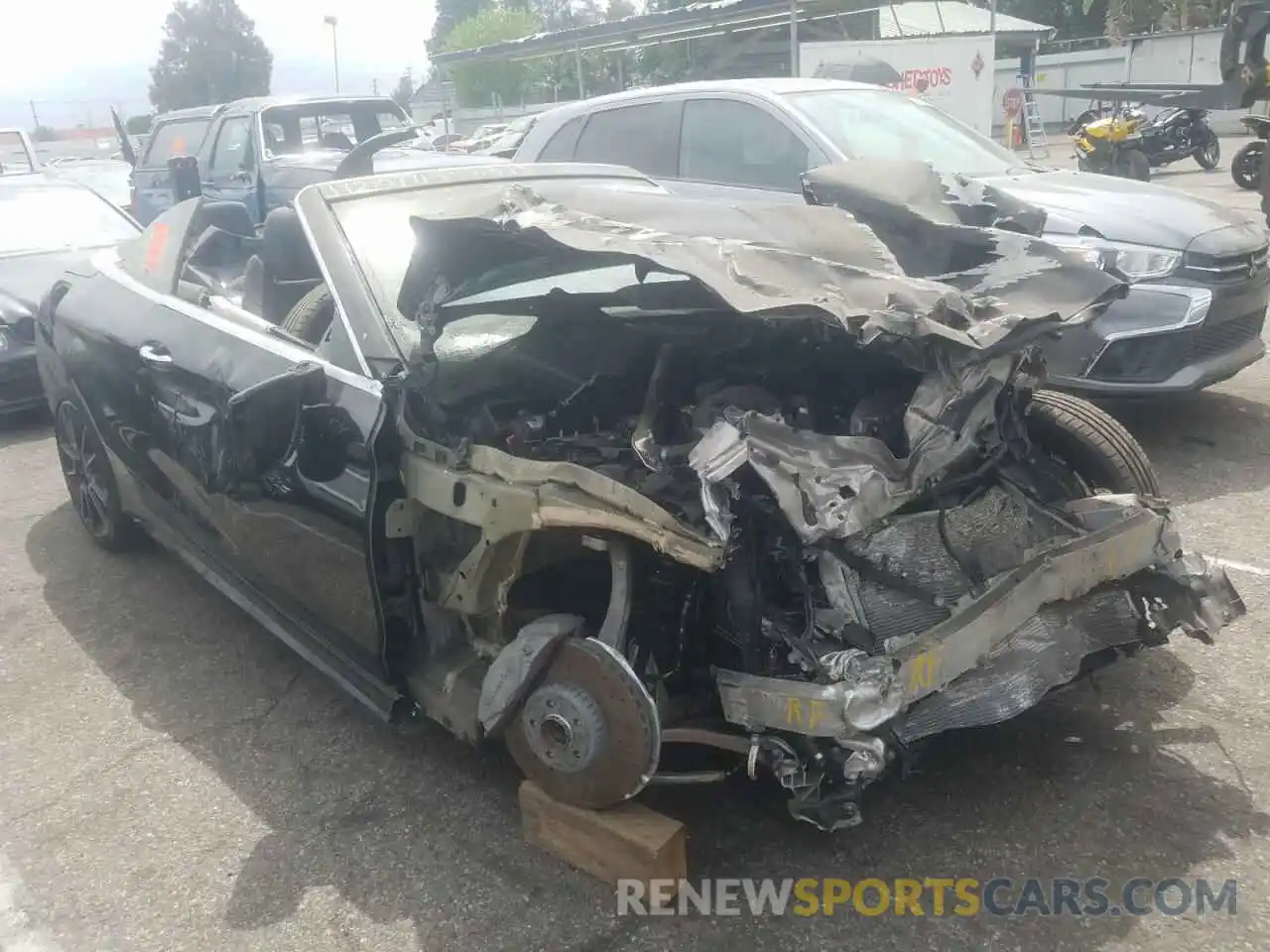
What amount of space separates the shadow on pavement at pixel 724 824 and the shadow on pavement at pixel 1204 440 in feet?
5.86

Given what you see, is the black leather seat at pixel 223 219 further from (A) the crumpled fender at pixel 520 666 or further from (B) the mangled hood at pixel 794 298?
(A) the crumpled fender at pixel 520 666

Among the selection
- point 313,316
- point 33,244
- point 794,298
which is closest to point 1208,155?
point 33,244

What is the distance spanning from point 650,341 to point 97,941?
2157 mm

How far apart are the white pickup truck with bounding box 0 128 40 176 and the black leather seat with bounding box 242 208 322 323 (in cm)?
988

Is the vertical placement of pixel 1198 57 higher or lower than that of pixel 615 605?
higher

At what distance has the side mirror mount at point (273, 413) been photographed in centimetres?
298

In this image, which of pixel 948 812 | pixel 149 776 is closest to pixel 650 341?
pixel 948 812

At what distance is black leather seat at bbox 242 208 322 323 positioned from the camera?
3943 millimetres

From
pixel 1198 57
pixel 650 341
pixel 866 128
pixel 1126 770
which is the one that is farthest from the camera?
pixel 1198 57

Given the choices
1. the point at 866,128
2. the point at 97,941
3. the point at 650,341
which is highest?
the point at 866,128

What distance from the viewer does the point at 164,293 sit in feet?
14.3

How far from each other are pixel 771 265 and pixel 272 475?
5.47 ft

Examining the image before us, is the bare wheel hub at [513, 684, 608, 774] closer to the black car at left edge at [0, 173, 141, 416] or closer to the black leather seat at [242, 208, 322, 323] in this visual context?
the black leather seat at [242, 208, 322, 323]

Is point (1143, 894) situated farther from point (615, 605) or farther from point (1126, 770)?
point (615, 605)
